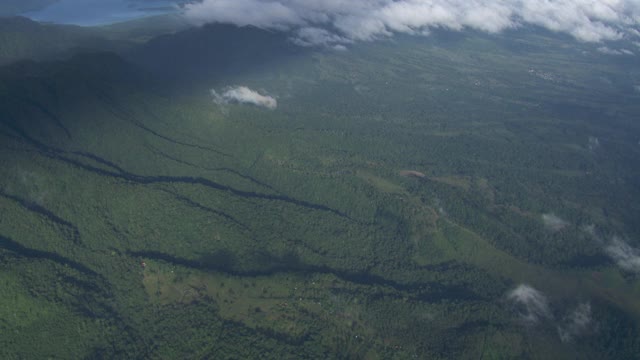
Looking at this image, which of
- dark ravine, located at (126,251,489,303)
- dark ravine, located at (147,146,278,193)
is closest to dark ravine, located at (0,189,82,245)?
dark ravine, located at (126,251,489,303)

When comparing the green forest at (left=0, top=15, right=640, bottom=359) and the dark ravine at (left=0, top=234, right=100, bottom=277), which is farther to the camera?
the dark ravine at (left=0, top=234, right=100, bottom=277)

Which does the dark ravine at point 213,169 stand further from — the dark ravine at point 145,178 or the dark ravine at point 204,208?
the dark ravine at point 204,208

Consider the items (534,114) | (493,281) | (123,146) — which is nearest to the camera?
Result: (493,281)

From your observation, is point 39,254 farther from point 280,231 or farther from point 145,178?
point 280,231

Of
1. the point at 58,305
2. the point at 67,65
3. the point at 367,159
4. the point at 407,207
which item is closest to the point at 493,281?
the point at 407,207

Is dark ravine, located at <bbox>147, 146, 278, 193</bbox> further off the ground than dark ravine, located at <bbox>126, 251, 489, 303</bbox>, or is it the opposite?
dark ravine, located at <bbox>147, 146, 278, 193</bbox>

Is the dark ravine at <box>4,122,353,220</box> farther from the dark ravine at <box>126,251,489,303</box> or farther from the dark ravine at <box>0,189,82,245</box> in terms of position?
the dark ravine at <box>126,251,489,303</box>

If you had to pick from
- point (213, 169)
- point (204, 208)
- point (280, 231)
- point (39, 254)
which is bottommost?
point (280, 231)

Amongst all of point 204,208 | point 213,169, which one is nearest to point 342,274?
point 204,208

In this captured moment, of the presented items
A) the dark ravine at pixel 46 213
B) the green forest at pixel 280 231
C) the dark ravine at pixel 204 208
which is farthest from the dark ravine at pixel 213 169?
the dark ravine at pixel 46 213

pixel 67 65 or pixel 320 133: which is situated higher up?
pixel 67 65

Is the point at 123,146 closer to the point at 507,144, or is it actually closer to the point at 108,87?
the point at 108,87
